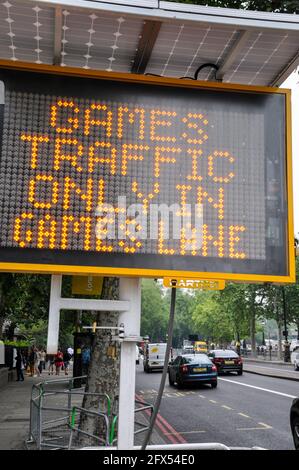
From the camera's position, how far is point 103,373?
27.4ft

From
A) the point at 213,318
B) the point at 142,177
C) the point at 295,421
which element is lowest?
the point at 295,421

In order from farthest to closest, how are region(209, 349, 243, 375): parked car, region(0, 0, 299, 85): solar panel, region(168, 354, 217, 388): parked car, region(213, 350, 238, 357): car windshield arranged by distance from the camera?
region(213, 350, 238, 357): car windshield < region(209, 349, 243, 375): parked car < region(168, 354, 217, 388): parked car < region(0, 0, 299, 85): solar panel

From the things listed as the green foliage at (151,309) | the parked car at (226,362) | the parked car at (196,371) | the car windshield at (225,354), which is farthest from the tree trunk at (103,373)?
the green foliage at (151,309)

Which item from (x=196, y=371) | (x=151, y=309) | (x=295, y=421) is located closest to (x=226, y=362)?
(x=196, y=371)

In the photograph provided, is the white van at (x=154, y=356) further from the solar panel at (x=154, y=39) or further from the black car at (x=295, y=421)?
the solar panel at (x=154, y=39)

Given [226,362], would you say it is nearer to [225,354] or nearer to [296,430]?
[225,354]

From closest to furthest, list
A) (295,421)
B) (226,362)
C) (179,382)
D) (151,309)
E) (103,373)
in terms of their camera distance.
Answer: (103,373)
(295,421)
(179,382)
(226,362)
(151,309)

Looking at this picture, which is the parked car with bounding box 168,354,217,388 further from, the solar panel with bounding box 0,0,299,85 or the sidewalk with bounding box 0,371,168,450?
the solar panel with bounding box 0,0,299,85

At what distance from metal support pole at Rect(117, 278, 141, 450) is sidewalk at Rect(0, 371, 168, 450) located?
497cm

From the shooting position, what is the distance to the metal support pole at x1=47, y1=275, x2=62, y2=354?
3.14m

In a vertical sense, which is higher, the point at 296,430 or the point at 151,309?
the point at 151,309

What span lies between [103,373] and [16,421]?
4.78m

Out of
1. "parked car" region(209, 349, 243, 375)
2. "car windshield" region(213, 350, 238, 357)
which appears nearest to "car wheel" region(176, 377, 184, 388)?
"parked car" region(209, 349, 243, 375)

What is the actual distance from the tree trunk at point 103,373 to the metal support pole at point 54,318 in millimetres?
5016
